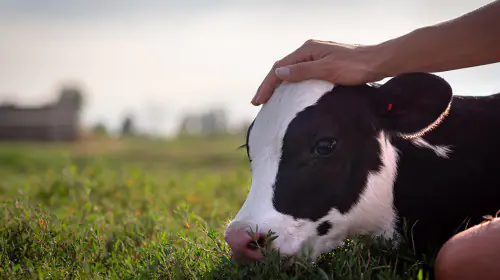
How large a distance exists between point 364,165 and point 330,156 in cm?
21

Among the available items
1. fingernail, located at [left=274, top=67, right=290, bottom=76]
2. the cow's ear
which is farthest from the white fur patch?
fingernail, located at [left=274, top=67, right=290, bottom=76]

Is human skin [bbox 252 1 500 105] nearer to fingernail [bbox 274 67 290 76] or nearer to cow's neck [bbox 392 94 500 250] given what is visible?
fingernail [bbox 274 67 290 76]

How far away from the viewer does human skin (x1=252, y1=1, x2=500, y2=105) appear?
122 inches

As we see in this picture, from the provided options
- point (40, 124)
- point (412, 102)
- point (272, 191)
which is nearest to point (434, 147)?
point (412, 102)

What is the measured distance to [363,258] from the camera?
9.36 ft

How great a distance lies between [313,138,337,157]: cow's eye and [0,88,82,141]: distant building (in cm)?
3329

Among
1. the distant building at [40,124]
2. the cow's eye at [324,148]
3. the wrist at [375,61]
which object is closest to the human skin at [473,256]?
the cow's eye at [324,148]

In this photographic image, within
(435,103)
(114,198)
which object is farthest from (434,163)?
(114,198)

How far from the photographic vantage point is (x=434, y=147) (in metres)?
3.28

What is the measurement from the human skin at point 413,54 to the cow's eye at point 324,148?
1.23ft

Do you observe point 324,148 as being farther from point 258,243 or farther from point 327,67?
point 258,243

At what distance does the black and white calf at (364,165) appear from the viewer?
2.88 metres

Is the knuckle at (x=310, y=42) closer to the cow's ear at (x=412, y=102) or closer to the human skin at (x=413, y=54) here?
the human skin at (x=413, y=54)

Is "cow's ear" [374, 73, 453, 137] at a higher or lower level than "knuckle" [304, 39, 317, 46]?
lower
